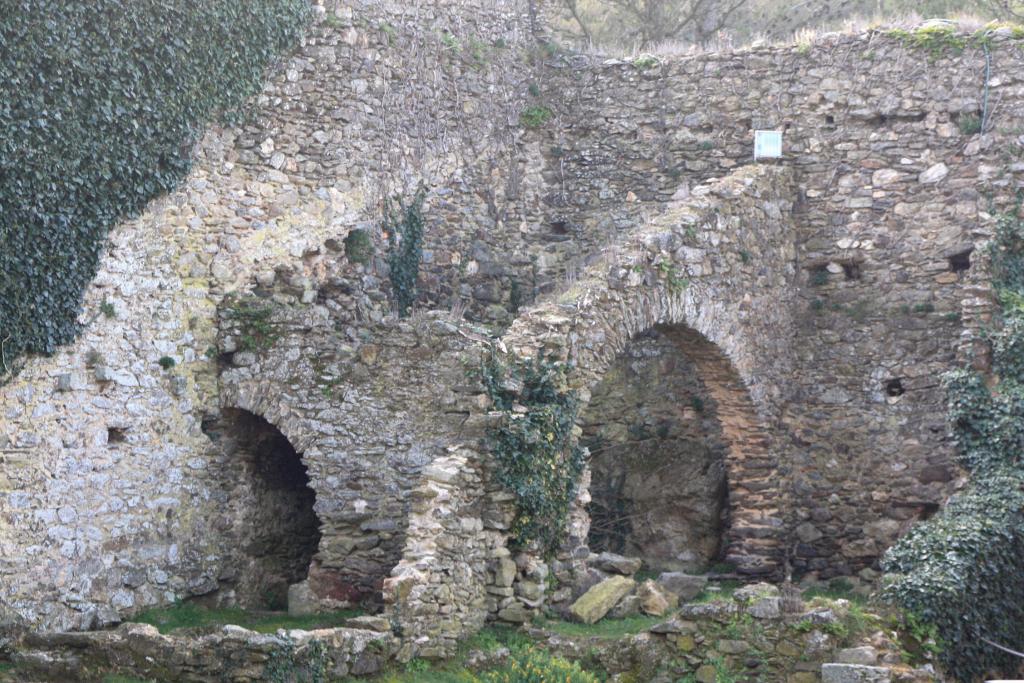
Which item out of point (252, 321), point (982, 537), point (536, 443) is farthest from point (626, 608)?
point (252, 321)

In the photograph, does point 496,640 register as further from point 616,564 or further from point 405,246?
point 405,246

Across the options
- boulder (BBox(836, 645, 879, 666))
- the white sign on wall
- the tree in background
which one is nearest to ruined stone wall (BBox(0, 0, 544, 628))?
the white sign on wall

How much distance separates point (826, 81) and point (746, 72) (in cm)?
98

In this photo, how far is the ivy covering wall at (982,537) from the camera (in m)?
13.8

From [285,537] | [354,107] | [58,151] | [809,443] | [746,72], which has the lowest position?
[285,537]

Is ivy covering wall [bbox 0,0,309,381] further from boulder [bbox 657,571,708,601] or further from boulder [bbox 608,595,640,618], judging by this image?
boulder [bbox 657,571,708,601]

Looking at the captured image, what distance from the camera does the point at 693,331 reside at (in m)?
17.1

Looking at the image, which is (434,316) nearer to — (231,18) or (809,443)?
(231,18)

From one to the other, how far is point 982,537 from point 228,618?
7.03 m

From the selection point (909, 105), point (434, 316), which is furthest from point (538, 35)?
point (434, 316)

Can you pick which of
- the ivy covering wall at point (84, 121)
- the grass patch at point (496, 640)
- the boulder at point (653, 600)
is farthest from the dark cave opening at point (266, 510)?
the boulder at point (653, 600)

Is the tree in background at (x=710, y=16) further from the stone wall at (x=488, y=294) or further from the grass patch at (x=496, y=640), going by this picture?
the grass patch at (x=496, y=640)

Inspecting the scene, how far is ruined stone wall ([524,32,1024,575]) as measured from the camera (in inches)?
712

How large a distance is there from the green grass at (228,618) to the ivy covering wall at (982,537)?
5140mm
